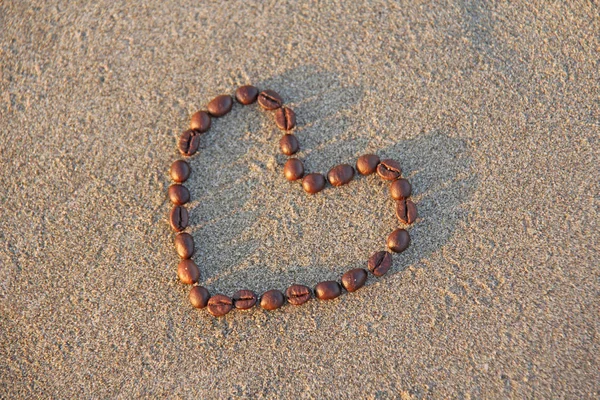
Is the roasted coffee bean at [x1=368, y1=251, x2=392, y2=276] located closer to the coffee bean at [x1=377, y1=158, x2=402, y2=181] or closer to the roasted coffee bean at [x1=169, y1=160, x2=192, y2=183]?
the coffee bean at [x1=377, y1=158, x2=402, y2=181]

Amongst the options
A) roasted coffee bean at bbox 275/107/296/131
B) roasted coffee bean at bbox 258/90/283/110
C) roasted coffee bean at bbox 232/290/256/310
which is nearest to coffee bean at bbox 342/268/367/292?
roasted coffee bean at bbox 232/290/256/310

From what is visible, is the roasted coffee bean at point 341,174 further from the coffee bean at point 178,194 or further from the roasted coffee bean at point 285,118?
the coffee bean at point 178,194

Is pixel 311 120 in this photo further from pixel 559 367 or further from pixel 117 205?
pixel 559 367

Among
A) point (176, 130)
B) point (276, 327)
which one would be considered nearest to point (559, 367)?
point (276, 327)

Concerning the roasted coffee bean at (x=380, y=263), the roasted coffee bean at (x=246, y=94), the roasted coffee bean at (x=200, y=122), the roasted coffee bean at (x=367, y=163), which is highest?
the roasted coffee bean at (x=246, y=94)

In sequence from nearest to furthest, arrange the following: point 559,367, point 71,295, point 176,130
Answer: point 559,367
point 71,295
point 176,130

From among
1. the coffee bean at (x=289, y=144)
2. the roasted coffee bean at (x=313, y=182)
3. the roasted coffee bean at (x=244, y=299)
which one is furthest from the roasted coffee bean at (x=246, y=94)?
the roasted coffee bean at (x=244, y=299)

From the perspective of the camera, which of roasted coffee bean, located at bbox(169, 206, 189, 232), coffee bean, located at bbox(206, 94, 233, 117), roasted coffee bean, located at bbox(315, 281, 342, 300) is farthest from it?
coffee bean, located at bbox(206, 94, 233, 117)
